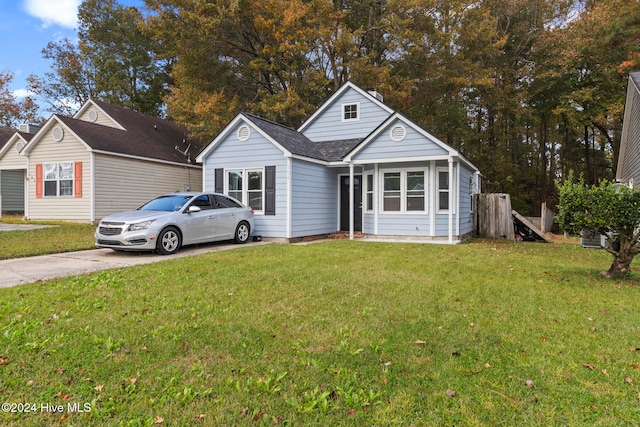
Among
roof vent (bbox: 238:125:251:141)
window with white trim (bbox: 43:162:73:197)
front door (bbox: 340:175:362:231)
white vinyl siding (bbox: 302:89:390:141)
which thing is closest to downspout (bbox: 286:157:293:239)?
roof vent (bbox: 238:125:251:141)

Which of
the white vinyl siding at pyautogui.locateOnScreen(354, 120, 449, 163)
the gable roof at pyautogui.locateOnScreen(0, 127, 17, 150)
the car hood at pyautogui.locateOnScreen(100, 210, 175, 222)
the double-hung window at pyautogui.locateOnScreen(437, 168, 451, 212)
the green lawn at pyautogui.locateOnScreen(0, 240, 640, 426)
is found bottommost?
the green lawn at pyautogui.locateOnScreen(0, 240, 640, 426)

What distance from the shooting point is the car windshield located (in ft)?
30.3

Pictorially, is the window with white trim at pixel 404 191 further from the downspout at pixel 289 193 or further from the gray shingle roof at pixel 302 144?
the downspout at pixel 289 193

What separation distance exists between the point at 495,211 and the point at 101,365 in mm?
14571

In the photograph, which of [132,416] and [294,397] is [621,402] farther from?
[132,416]

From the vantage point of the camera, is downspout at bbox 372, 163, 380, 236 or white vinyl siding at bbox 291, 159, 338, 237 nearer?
white vinyl siding at bbox 291, 159, 338, 237

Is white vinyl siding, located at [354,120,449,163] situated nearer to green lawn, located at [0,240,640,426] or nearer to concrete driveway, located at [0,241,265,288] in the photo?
concrete driveway, located at [0,241,265,288]

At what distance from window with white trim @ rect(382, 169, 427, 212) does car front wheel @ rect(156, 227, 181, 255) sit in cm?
683

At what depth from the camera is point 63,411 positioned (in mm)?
2393

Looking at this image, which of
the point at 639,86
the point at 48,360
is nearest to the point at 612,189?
the point at 48,360

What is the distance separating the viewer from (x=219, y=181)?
12.8 meters

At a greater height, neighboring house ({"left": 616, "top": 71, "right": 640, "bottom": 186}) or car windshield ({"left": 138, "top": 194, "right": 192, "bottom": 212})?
neighboring house ({"left": 616, "top": 71, "right": 640, "bottom": 186})

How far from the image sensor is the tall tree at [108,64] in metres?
28.0

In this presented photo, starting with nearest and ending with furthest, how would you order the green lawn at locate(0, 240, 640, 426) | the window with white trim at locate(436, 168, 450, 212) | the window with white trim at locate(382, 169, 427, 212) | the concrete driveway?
the green lawn at locate(0, 240, 640, 426), the concrete driveway, the window with white trim at locate(436, 168, 450, 212), the window with white trim at locate(382, 169, 427, 212)
